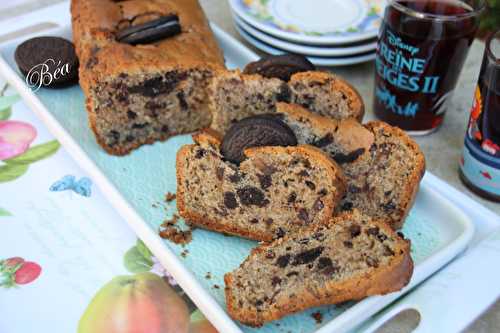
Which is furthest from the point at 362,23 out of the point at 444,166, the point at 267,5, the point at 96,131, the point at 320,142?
the point at 96,131

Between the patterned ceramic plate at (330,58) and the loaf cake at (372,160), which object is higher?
the loaf cake at (372,160)

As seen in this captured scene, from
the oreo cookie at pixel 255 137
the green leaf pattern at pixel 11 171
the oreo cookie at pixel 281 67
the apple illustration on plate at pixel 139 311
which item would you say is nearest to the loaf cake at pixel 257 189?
the oreo cookie at pixel 255 137

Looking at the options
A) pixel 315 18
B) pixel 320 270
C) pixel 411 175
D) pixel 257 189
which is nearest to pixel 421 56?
pixel 411 175

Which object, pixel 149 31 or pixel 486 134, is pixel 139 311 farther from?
pixel 486 134

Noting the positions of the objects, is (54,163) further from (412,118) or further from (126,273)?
(412,118)

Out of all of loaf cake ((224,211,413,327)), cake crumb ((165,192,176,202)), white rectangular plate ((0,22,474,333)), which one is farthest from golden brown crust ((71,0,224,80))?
loaf cake ((224,211,413,327))

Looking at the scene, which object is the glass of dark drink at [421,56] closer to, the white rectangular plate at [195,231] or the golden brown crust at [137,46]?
the white rectangular plate at [195,231]
